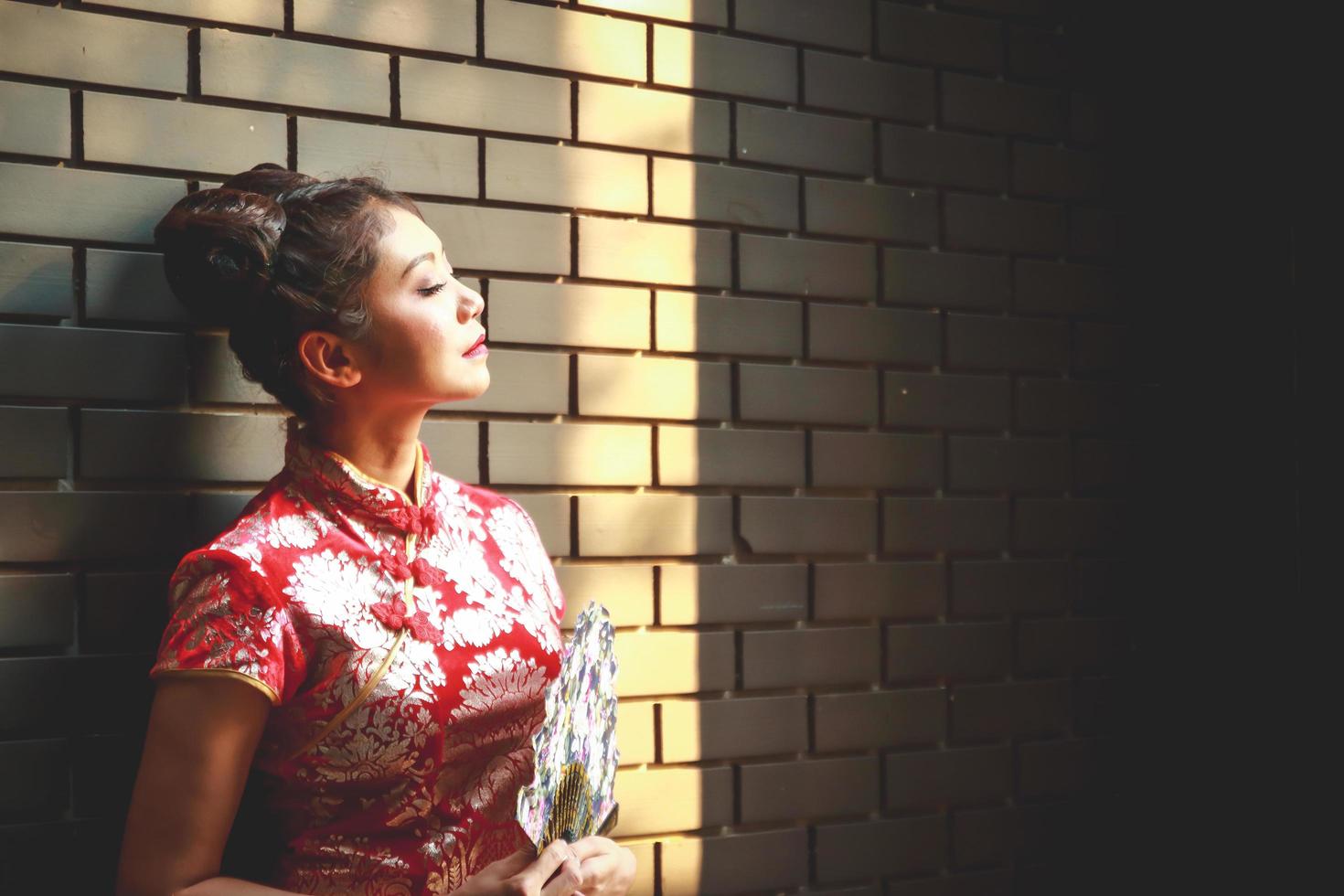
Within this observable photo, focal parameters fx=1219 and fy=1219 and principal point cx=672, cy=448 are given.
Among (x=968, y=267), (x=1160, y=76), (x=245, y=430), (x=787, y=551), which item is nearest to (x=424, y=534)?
(x=245, y=430)

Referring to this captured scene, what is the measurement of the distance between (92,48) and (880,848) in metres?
2.03

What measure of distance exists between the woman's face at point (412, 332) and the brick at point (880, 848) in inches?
48.7

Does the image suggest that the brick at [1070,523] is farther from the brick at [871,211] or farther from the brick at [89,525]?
the brick at [89,525]

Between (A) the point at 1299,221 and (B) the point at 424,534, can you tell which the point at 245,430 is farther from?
(A) the point at 1299,221

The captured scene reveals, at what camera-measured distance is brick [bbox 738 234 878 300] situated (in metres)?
2.39

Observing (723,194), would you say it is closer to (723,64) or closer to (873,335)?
(723,64)

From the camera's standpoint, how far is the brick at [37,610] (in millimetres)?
1792

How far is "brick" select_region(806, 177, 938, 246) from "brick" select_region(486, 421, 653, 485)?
594 millimetres

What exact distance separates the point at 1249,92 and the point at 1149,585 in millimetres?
1161

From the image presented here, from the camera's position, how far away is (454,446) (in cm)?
211

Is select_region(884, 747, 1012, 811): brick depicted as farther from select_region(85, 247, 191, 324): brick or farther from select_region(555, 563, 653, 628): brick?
select_region(85, 247, 191, 324): brick

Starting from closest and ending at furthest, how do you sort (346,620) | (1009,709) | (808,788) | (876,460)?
(346,620) < (808,788) < (876,460) < (1009,709)

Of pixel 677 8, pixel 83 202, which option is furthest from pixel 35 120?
pixel 677 8

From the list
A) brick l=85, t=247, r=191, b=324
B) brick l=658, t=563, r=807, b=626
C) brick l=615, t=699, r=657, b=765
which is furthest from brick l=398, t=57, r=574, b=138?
brick l=615, t=699, r=657, b=765
